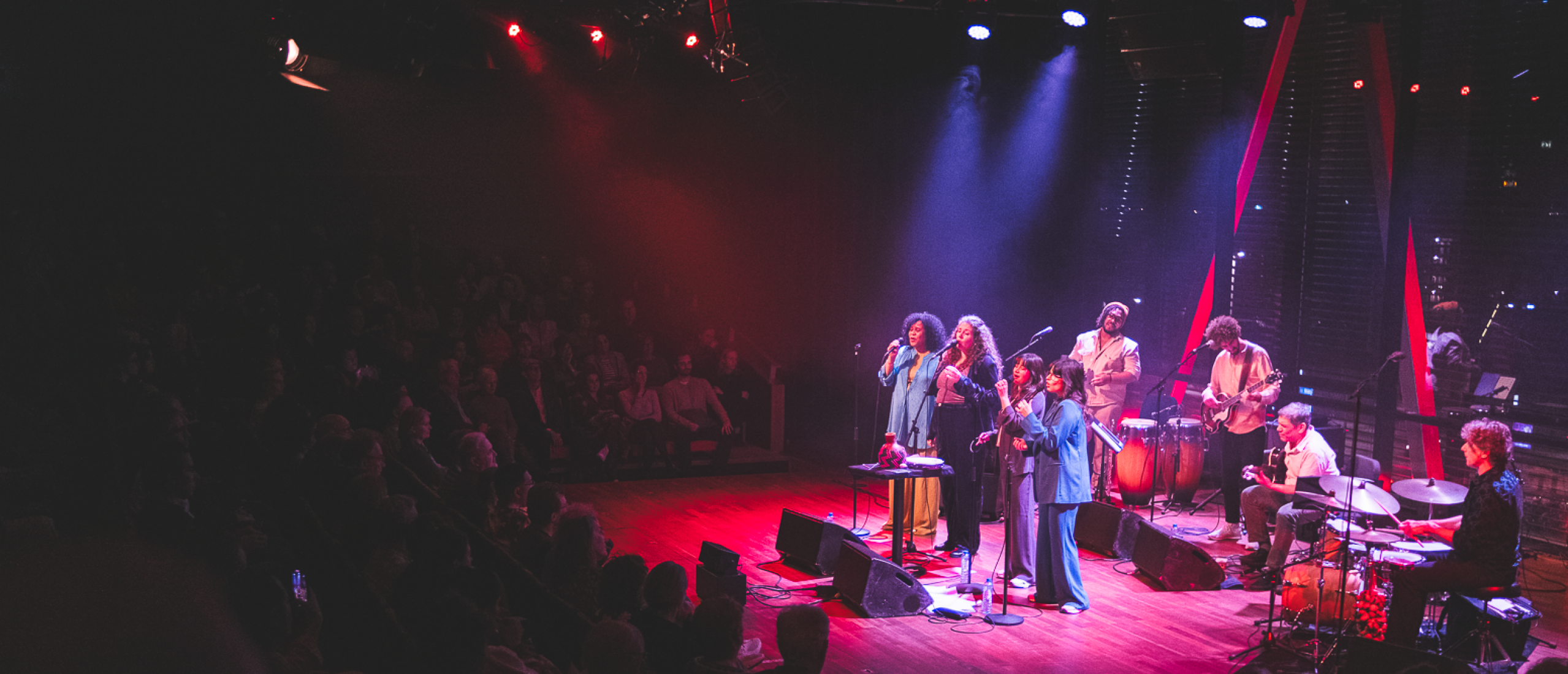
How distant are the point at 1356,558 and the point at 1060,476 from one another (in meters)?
1.57

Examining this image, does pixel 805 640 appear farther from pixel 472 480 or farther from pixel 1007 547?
pixel 1007 547

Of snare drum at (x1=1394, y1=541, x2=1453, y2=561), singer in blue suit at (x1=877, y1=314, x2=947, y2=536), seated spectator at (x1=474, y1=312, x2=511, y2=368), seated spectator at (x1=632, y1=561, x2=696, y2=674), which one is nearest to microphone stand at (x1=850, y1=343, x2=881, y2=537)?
singer in blue suit at (x1=877, y1=314, x2=947, y2=536)

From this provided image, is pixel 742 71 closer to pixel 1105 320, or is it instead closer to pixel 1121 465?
pixel 1105 320

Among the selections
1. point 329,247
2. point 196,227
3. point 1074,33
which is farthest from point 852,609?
point 196,227

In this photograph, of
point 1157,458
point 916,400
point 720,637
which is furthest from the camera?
point 1157,458

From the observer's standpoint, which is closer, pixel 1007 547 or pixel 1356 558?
pixel 1356 558

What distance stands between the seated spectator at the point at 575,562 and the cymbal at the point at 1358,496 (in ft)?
12.1

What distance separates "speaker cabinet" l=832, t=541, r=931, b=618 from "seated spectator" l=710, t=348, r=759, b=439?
455 centimetres

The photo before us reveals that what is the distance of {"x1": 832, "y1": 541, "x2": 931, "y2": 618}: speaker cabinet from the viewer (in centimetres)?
628

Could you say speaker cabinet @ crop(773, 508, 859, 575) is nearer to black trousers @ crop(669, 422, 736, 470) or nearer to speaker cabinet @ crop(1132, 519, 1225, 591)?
speaker cabinet @ crop(1132, 519, 1225, 591)

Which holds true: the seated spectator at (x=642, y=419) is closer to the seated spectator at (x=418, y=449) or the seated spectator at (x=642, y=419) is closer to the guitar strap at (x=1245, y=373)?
the seated spectator at (x=418, y=449)

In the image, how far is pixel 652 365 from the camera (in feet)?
35.2

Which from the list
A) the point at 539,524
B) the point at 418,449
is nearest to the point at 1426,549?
the point at 539,524

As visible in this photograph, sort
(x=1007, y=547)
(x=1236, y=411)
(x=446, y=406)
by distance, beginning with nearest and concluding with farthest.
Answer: (x=1007, y=547) < (x=1236, y=411) < (x=446, y=406)
